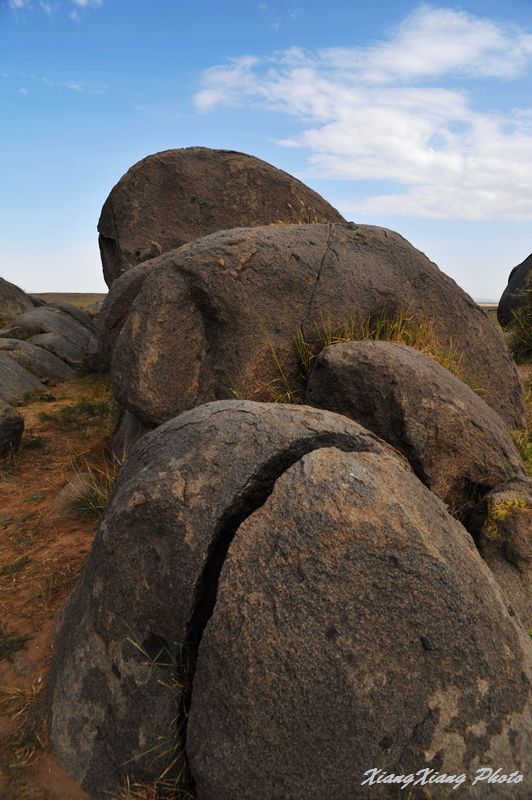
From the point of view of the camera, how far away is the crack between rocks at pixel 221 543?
289 cm

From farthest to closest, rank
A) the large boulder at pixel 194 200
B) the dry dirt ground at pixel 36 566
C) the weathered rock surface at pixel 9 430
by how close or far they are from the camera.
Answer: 1. the large boulder at pixel 194 200
2. the weathered rock surface at pixel 9 430
3. the dry dirt ground at pixel 36 566

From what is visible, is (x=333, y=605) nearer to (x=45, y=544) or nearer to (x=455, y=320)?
(x=45, y=544)

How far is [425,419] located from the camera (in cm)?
455

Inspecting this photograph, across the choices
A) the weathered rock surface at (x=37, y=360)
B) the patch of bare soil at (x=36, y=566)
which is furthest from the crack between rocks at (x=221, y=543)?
the weathered rock surface at (x=37, y=360)

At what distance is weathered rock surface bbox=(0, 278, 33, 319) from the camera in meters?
22.2

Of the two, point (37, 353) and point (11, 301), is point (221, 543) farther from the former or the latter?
point (11, 301)

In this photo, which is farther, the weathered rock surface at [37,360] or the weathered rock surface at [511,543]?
the weathered rock surface at [37,360]

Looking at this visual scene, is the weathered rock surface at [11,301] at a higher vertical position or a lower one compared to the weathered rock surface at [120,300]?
higher

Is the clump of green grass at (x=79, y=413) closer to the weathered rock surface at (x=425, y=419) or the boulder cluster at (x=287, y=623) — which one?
the weathered rock surface at (x=425, y=419)

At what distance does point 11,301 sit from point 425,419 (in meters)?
20.9

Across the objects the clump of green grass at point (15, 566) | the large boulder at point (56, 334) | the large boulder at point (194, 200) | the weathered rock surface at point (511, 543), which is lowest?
the clump of green grass at point (15, 566)

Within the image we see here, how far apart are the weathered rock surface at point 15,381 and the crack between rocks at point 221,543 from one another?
30.4 ft

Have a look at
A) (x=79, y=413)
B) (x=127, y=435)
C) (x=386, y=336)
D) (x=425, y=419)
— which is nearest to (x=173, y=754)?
(x=425, y=419)

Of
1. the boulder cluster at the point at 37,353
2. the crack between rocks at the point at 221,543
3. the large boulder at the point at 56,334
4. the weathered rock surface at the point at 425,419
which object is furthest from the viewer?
the large boulder at the point at 56,334
